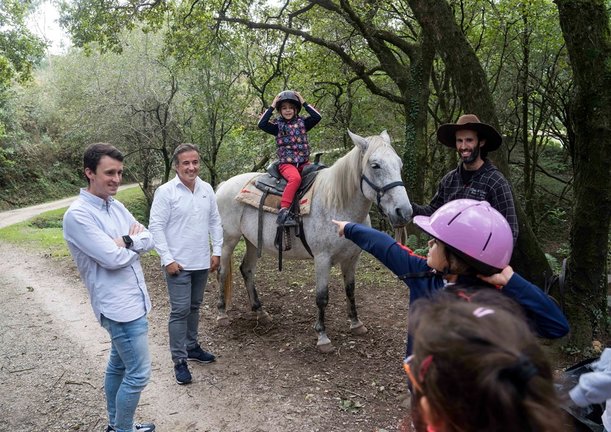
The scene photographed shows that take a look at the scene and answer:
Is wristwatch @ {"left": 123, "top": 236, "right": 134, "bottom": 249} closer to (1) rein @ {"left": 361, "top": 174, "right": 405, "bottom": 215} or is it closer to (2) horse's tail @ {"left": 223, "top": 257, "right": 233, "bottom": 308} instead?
(1) rein @ {"left": 361, "top": 174, "right": 405, "bottom": 215}

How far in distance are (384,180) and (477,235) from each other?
2.07 metres

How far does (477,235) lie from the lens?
158cm

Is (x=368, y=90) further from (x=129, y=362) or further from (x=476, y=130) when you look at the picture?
(x=129, y=362)

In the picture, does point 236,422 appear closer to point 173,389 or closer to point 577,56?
point 173,389

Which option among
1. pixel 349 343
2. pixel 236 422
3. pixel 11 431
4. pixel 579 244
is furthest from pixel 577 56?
pixel 11 431

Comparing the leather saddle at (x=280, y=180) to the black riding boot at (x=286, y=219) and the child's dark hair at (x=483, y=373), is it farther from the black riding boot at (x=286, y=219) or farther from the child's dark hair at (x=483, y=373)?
the child's dark hair at (x=483, y=373)

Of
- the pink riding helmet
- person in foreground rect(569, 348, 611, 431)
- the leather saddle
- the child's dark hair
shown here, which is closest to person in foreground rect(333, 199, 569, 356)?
the pink riding helmet

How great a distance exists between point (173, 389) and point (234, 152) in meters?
13.5

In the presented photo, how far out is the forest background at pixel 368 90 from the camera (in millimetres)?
3594

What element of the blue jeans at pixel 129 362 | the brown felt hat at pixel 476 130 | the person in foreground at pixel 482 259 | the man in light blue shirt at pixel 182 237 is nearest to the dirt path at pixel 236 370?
the man in light blue shirt at pixel 182 237

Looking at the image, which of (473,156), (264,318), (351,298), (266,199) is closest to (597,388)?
(473,156)

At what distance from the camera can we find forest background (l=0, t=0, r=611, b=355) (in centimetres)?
359

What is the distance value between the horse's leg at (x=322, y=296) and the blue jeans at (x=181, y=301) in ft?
3.90

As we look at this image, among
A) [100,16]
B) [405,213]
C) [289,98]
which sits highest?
[100,16]
